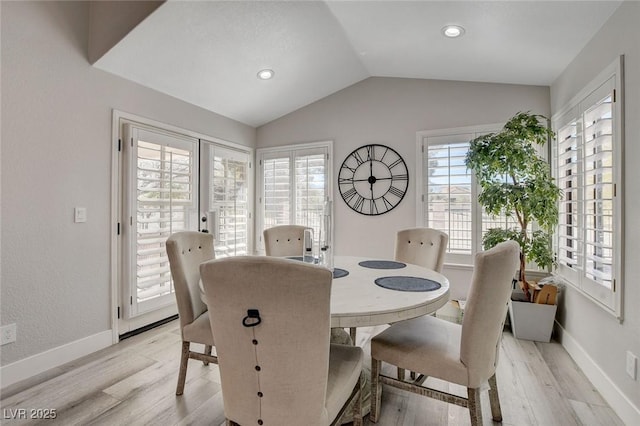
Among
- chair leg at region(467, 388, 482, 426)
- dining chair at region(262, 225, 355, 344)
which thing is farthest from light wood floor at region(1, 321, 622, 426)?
dining chair at region(262, 225, 355, 344)

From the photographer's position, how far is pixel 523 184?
2.75 metres

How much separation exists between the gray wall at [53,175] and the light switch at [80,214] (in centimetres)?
3

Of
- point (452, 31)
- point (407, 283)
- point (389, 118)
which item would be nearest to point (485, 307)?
point (407, 283)

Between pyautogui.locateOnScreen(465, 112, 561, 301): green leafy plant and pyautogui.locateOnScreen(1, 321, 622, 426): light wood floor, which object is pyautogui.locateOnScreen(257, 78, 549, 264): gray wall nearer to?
pyautogui.locateOnScreen(465, 112, 561, 301): green leafy plant

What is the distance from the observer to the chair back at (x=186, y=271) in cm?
190

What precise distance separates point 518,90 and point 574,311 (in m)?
2.16

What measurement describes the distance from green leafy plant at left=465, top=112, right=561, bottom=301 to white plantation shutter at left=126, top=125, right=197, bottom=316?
9.66 feet

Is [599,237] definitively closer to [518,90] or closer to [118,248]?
[518,90]

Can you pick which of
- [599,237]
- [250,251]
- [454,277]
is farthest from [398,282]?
[250,251]

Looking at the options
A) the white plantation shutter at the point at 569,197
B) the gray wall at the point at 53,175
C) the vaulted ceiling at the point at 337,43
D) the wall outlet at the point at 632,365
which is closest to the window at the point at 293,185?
the vaulted ceiling at the point at 337,43

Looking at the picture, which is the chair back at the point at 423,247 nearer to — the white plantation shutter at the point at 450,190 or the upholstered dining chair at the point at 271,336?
the white plantation shutter at the point at 450,190

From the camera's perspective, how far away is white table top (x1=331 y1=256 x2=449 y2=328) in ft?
4.28

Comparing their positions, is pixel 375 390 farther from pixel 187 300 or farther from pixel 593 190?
pixel 593 190

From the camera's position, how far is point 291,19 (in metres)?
2.59
